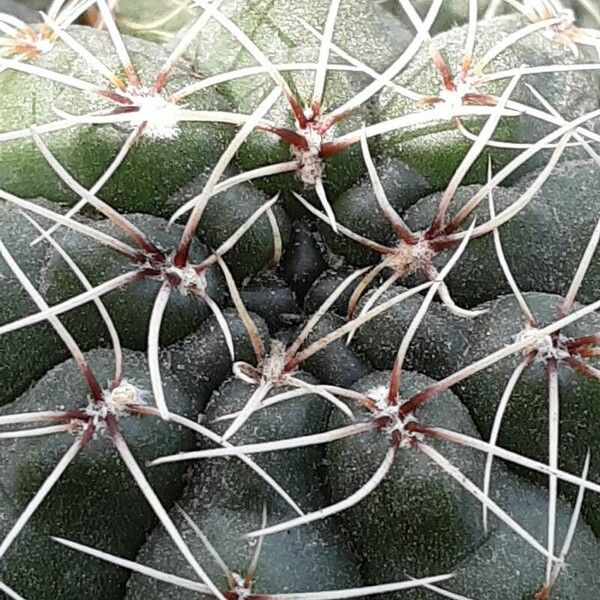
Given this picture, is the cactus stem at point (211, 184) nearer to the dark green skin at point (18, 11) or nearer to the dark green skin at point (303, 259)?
the dark green skin at point (303, 259)

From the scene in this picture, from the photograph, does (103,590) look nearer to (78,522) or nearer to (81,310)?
(78,522)

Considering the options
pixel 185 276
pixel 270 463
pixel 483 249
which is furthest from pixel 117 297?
pixel 483 249

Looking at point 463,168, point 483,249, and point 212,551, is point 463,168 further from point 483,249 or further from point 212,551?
point 212,551

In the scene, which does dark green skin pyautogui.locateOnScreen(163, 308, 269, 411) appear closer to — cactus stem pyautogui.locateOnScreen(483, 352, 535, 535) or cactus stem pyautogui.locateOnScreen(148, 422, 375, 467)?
cactus stem pyautogui.locateOnScreen(148, 422, 375, 467)

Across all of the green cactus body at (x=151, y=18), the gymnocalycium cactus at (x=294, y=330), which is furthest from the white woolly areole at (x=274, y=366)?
the green cactus body at (x=151, y=18)

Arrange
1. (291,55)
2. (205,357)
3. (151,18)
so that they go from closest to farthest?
(205,357)
(291,55)
(151,18)

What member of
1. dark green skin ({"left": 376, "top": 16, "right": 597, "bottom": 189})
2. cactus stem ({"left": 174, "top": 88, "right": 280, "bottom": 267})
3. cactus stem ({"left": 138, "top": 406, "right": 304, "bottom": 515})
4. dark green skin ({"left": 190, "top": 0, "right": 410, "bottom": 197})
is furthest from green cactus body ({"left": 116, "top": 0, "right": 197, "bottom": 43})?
cactus stem ({"left": 138, "top": 406, "right": 304, "bottom": 515})

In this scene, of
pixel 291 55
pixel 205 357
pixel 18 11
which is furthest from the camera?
pixel 18 11
